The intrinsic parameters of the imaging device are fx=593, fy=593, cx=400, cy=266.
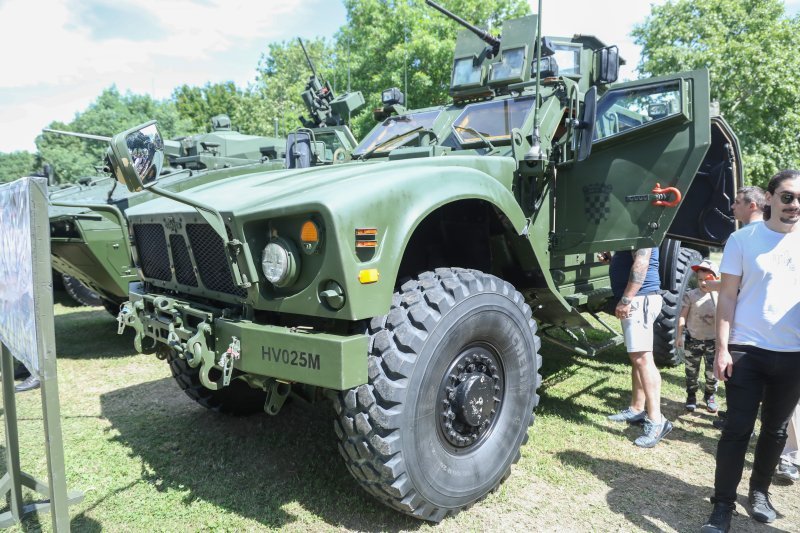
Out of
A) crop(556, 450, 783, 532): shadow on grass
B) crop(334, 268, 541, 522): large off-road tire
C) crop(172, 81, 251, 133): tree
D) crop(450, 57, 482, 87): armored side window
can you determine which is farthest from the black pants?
crop(172, 81, 251, 133): tree

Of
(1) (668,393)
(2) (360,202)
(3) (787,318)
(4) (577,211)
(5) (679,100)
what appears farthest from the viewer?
(1) (668,393)

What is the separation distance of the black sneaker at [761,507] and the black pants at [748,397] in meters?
0.28

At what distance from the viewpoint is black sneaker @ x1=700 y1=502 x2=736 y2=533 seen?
2.84 m

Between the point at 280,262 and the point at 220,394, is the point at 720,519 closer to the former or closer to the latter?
the point at 280,262

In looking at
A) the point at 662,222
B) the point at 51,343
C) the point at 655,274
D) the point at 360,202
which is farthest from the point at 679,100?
the point at 51,343

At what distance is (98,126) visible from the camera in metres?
30.9

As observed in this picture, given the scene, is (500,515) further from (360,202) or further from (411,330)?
(360,202)

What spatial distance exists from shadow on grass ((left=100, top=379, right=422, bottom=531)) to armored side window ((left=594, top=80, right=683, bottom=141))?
2.83 m

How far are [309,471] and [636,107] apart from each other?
3246 millimetres

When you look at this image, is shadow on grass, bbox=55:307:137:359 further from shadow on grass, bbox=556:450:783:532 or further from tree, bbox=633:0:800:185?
tree, bbox=633:0:800:185

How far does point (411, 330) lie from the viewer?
2688 millimetres

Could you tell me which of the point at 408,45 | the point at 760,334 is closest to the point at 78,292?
the point at 760,334

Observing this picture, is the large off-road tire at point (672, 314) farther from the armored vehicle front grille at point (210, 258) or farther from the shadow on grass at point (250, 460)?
the armored vehicle front grille at point (210, 258)

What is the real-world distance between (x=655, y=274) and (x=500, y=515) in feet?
7.26
